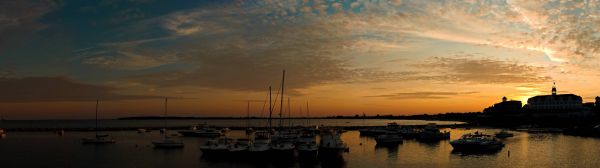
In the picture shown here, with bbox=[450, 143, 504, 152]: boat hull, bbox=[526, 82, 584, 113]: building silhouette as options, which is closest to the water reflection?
bbox=[450, 143, 504, 152]: boat hull

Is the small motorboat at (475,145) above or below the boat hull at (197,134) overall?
above

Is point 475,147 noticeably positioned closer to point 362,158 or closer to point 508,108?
point 362,158

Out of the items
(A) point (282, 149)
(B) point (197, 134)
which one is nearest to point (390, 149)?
(A) point (282, 149)

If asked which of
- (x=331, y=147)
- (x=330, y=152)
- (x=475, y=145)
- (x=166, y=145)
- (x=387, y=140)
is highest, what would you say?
(x=331, y=147)

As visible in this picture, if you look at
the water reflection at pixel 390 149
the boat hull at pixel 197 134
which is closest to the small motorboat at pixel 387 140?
the water reflection at pixel 390 149

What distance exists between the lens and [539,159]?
183ft

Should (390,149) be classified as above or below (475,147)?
below

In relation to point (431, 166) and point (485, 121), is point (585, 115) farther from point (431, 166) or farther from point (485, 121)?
point (431, 166)

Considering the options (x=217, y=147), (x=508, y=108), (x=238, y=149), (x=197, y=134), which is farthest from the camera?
(x=508, y=108)

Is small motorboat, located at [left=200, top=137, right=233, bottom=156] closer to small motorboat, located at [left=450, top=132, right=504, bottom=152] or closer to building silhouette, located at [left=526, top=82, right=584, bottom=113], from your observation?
small motorboat, located at [left=450, top=132, right=504, bottom=152]

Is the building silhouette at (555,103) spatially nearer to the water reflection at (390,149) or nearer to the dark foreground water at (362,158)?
the dark foreground water at (362,158)

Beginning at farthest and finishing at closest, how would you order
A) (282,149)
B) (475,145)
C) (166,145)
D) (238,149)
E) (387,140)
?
(387,140)
(166,145)
(475,145)
(238,149)
(282,149)

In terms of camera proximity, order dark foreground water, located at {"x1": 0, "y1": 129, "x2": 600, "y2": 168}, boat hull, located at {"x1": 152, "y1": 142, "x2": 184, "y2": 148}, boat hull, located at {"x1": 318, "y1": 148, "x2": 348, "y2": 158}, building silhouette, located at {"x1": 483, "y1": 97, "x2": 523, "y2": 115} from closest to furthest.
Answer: dark foreground water, located at {"x1": 0, "y1": 129, "x2": 600, "y2": 168} < boat hull, located at {"x1": 318, "y1": 148, "x2": 348, "y2": 158} < boat hull, located at {"x1": 152, "y1": 142, "x2": 184, "y2": 148} < building silhouette, located at {"x1": 483, "y1": 97, "x2": 523, "y2": 115}

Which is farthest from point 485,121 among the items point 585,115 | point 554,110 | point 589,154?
point 589,154
